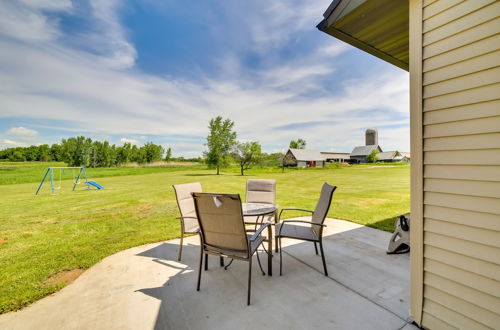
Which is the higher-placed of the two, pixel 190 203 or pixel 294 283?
pixel 190 203

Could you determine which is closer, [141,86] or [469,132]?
[469,132]

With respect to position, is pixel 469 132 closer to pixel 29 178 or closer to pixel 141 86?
pixel 141 86

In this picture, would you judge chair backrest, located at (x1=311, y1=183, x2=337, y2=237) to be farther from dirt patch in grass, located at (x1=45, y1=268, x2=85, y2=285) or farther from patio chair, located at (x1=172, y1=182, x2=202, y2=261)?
dirt patch in grass, located at (x1=45, y1=268, x2=85, y2=285)

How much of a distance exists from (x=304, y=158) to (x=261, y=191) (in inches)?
1686

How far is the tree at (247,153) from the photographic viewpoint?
26156 millimetres

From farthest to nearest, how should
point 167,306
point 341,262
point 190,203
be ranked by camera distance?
point 190,203 < point 341,262 < point 167,306

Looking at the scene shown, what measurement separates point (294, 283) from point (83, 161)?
4800 centimetres

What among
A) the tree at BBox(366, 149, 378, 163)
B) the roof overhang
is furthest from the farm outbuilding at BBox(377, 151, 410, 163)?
the roof overhang

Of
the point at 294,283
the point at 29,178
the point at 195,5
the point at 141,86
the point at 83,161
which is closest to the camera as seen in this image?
the point at 294,283

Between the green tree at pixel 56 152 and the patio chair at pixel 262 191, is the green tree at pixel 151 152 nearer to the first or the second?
the green tree at pixel 56 152

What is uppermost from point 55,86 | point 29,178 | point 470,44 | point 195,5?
point 195,5

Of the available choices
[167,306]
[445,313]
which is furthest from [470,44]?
[167,306]

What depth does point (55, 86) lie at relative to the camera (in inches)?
383

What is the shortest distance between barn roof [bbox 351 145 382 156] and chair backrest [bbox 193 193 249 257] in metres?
62.8
